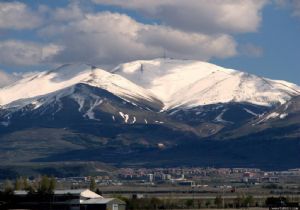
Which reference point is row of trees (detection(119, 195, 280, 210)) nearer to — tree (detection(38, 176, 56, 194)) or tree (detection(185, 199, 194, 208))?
tree (detection(185, 199, 194, 208))

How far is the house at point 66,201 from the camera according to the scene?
10913 cm

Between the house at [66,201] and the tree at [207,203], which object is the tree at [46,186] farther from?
the tree at [207,203]

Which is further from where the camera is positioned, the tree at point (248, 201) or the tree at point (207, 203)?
the tree at point (248, 201)

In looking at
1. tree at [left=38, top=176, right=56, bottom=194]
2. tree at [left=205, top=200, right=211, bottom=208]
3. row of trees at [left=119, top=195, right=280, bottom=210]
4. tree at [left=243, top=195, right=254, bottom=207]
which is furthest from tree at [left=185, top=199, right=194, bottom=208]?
tree at [left=38, top=176, right=56, bottom=194]

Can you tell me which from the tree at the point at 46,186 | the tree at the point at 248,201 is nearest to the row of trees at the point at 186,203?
the tree at the point at 248,201

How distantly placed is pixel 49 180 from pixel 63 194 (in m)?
6.44

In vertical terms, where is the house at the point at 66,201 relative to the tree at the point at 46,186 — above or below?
below

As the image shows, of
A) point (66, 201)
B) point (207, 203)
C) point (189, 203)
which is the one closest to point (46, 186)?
point (66, 201)

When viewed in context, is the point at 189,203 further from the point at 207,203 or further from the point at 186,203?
the point at 207,203

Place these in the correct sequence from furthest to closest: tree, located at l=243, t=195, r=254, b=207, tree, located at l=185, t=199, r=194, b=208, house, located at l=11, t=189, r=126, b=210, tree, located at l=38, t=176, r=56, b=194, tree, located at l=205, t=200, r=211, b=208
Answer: tree, located at l=243, t=195, r=254, b=207, tree, located at l=205, t=200, r=211, b=208, tree, located at l=185, t=199, r=194, b=208, tree, located at l=38, t=176, r=56, b=194, house, located at l=11, t=189, r=126, b=210

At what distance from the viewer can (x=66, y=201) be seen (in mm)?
111750

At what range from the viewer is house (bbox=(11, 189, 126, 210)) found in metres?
109

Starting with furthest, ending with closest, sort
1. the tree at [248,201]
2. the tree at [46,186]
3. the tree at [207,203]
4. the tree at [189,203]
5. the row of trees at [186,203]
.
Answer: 1. the tree at [248,201]
2. the tree at [207,203]
3. the tree at [189,203]
4. the row of trees at [186,203]
5. the tree at [46,186]

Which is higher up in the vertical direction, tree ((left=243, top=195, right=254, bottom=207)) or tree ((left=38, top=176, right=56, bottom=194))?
tree ((left=38, top=176, right=56, bottom=194))
